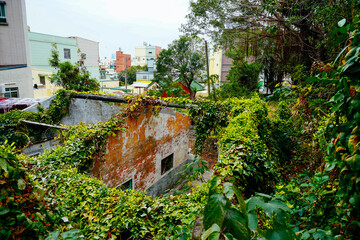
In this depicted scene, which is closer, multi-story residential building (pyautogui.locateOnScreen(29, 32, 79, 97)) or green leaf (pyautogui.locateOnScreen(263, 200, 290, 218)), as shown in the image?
green leaf (pyautogui.locateOnScreen(263, 200, 290, 218))

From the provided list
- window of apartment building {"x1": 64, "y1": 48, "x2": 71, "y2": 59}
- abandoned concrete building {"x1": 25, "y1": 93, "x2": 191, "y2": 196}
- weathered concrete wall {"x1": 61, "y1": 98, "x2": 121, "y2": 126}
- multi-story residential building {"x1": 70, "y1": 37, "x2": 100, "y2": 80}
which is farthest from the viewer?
multi-story residential building {"x1": 70, "y1": 37, "x2": 100, "y2": 80}

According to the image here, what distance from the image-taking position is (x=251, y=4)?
886 cm

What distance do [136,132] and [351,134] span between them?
5779 millimetres

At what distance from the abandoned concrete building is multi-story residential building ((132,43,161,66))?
54.3 m

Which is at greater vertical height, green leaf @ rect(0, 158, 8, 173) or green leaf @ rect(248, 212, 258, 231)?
green leaf @ rect(0, 158, 8, 173)

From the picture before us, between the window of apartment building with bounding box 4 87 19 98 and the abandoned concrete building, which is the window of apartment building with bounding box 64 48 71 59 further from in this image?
the abandoned concrete building

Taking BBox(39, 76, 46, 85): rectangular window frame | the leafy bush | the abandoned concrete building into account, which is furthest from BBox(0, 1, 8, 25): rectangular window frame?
the leafy bush

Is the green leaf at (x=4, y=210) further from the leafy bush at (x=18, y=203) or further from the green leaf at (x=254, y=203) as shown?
the green leaf at (x=254, y=203)

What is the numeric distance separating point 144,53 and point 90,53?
109 ft

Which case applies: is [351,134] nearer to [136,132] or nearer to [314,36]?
[136,132]

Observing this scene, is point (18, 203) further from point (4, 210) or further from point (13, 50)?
point (13, 50)

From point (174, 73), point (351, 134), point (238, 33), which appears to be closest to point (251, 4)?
point (238, 33)

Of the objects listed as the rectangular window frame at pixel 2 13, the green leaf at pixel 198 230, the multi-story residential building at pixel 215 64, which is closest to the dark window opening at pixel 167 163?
the green leaf at pixel 198 230

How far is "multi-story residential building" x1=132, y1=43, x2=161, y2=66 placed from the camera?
195 ft
